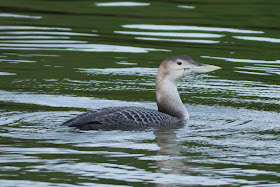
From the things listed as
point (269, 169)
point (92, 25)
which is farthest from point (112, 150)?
point (92, 25)

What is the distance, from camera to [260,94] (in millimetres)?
12023

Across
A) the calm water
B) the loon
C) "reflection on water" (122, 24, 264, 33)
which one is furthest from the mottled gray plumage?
"reflection on water" (122, 24, 264, 33)

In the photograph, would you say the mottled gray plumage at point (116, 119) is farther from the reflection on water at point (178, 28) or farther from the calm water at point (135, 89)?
the reflection on water at point (178, 28)

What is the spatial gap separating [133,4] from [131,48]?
3993mm

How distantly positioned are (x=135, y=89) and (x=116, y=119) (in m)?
2.69

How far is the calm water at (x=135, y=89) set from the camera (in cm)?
806

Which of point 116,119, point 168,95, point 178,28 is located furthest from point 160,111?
point 178,28

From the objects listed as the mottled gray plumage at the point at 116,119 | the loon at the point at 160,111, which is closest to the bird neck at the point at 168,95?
the loon at the point at 160,111

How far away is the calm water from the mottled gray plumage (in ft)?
0.51

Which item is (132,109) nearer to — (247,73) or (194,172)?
(194,172)

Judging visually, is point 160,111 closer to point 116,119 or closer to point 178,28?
point 116,119

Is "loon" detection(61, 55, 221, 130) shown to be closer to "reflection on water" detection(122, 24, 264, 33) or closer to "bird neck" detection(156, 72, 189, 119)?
"bird neck" detection(156, 72, 189, 119)

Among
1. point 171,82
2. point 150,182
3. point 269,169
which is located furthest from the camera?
point 171,82

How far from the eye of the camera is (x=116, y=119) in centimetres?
959
